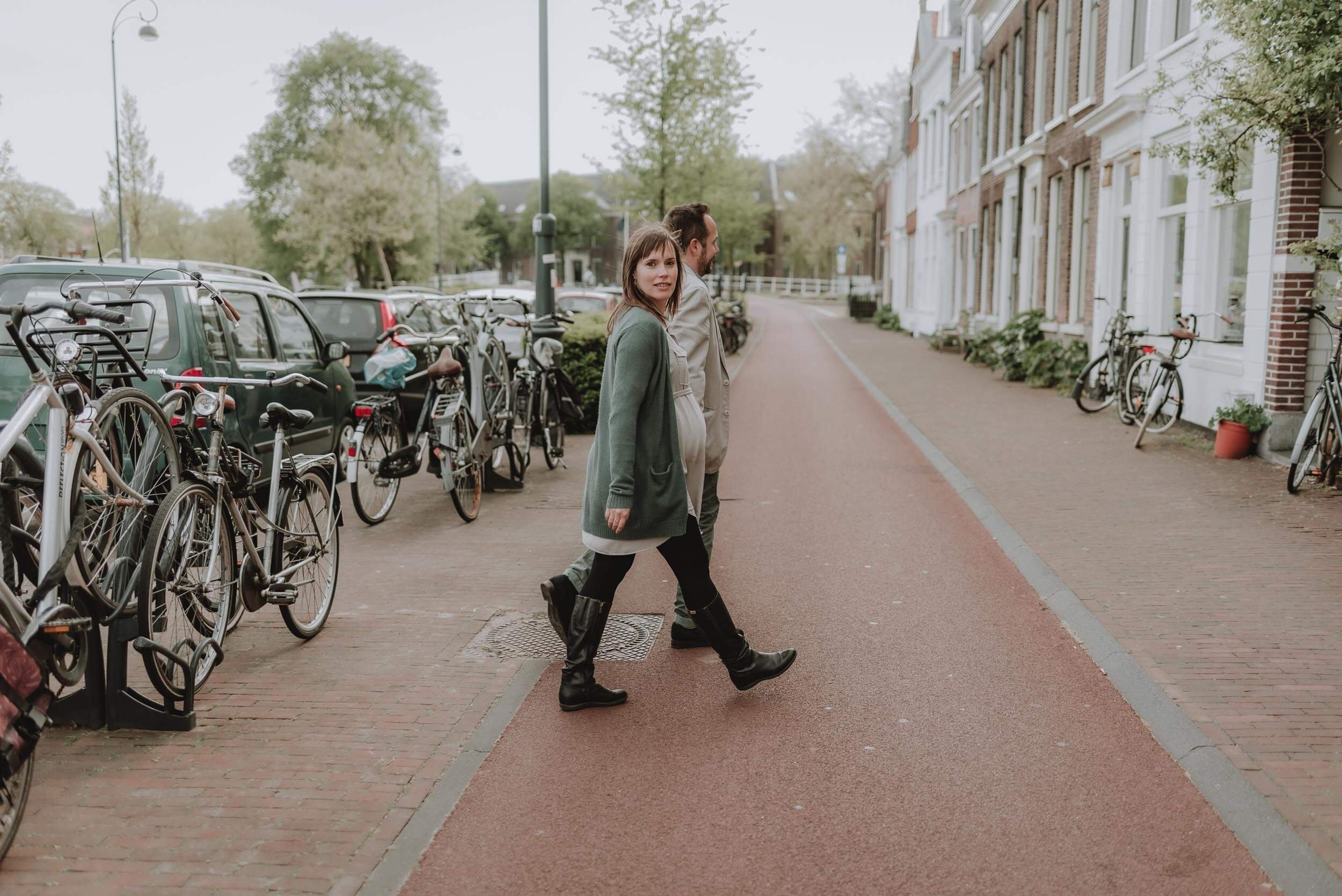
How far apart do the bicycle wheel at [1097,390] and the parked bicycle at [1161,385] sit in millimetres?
705

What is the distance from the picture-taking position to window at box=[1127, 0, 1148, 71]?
635 inches

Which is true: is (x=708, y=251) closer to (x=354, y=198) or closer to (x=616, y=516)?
(x=616, y=516)

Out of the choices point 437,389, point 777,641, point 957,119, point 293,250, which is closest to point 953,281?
point 957,119

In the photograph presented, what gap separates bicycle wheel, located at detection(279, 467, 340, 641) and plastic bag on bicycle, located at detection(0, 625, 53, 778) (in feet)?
6.45

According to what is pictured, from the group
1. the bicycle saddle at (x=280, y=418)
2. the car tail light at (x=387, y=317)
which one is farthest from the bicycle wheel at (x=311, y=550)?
the car tail light at (x=387, y=317)

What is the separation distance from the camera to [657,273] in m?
4.50

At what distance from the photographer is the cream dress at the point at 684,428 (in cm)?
459

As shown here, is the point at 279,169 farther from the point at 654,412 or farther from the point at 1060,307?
the point at 654,412

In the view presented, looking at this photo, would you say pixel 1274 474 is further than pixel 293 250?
No

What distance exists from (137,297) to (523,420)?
14.2ft

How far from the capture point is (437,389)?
8.80 m

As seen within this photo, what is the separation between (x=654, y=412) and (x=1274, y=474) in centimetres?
758

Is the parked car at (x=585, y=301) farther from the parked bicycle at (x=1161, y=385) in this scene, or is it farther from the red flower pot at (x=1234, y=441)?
the red flower pot at (x=1234, y=441)

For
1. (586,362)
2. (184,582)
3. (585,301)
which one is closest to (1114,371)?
(586,362)
